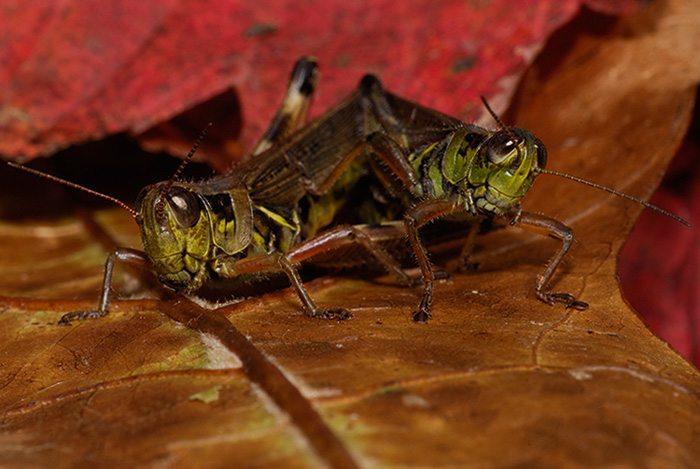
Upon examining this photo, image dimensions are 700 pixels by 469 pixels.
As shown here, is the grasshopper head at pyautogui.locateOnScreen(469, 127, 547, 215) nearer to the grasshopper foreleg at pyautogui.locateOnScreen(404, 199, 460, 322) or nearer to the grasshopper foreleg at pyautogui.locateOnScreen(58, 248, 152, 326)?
the grasshopper foreleg at pyautogui.locateOnScreen(404, 199, 460, 322)

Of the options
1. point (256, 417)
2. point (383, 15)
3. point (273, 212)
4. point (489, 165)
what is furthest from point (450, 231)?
point (256, 417)

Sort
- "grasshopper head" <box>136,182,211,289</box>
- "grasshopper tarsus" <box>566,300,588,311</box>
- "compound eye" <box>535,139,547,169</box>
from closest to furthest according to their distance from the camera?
"grasshopper tarsus" <box>566,300,588,311</box> < "grasshopper head" <box>136,182,211,289</box> < "compound eye" <box>535,139,547,169</box>

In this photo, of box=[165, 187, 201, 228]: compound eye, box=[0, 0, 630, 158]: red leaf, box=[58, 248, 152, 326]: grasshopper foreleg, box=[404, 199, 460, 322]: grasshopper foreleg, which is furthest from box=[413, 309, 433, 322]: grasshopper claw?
box=[0, 0, 630, 158]: red leaf

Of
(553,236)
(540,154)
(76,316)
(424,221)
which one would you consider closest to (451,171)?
(424,221)

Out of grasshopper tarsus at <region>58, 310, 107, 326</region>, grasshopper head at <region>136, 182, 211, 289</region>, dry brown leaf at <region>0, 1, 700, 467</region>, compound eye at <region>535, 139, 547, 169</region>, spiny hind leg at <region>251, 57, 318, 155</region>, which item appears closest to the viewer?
dry brown leaf at <region>0, 1, 700, 467</region>

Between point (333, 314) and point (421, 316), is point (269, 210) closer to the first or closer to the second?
point (333, 314)

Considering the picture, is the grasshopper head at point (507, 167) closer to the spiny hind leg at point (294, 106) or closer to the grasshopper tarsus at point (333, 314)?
the grasshopper tarsus at point (333, 314)
